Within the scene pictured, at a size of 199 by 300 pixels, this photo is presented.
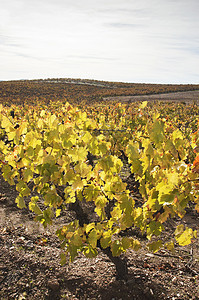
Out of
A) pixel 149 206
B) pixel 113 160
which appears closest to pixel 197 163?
pixel 149 206

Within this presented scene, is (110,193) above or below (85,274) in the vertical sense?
above

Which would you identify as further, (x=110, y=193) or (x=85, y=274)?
(x=85, y=274)

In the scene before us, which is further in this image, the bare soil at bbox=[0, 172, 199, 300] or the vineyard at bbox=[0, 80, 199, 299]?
the bare soil at bbox=[0, 172, 199, 300]

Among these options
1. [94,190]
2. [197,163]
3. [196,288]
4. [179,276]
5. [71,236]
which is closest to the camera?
[197,163]

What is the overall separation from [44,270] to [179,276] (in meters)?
1.52

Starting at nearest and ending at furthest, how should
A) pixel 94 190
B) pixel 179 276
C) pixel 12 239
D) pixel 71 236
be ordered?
pixel 94 190, pixel 71 236, pixel 179 276, pixel 12 239

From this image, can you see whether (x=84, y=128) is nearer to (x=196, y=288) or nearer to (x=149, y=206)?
(x=149, y=206)

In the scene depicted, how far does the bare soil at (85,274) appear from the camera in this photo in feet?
7.49

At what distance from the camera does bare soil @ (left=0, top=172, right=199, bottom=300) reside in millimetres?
2283

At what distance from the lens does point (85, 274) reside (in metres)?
2.47

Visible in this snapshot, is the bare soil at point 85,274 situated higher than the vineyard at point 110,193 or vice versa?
the vineyard at point 110,193

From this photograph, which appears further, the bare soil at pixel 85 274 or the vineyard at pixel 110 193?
the bare soil at pixel 85 274

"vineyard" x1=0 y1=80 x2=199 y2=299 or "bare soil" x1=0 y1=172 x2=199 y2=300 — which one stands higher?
"vineyard" x1=0 y1=80 x2=199 y2=299

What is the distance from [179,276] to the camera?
248 centimetres
